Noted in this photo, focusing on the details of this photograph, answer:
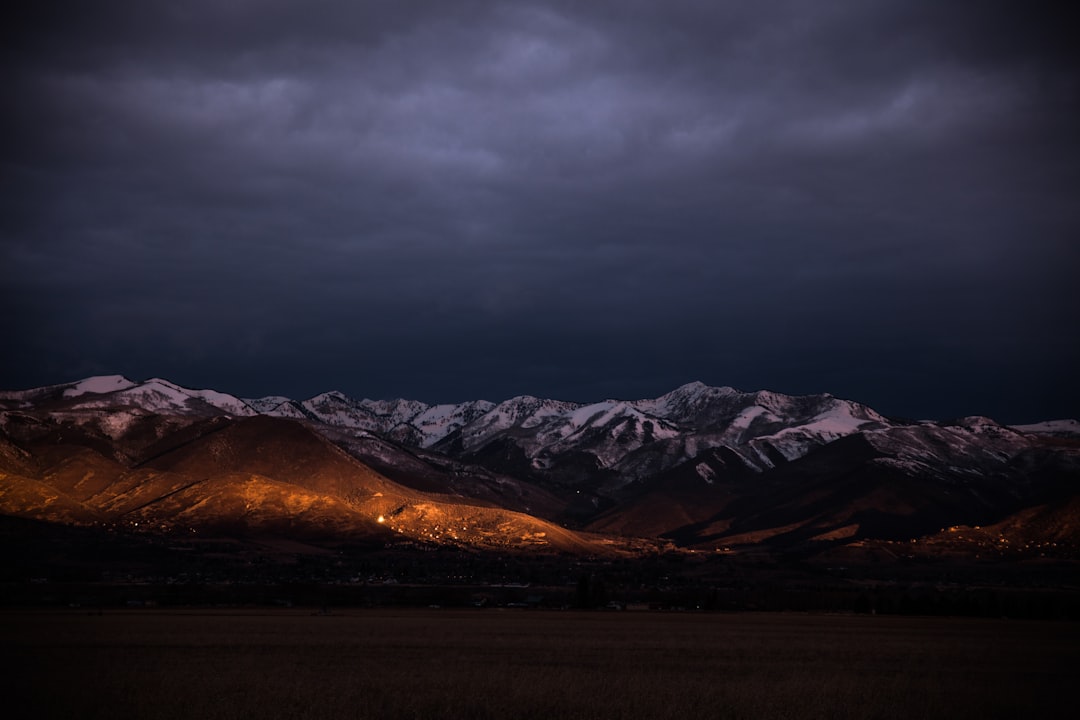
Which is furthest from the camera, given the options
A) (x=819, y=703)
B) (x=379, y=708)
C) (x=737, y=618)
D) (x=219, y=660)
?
(x=737, y=618)

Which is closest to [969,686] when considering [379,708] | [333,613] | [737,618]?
[379,708]

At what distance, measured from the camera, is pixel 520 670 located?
6981 cm

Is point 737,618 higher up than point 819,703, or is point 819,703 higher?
point 819,703

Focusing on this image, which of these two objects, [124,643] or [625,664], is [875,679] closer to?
[625,664]

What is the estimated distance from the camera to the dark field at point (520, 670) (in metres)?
50.9

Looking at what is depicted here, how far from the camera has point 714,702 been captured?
2092 inches

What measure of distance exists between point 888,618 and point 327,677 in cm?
12156

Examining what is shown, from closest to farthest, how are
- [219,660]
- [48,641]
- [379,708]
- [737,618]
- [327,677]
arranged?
[379,708]
[327,677]
[219,660]
[48,641]
[737,618]

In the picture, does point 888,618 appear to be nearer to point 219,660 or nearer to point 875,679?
point 875,679

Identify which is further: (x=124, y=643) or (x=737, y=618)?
(x=737, y=618)

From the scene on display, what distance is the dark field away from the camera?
50906 millimetres

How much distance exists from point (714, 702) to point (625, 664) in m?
23.6

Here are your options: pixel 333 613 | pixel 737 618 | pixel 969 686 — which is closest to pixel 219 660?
pixel 969 686

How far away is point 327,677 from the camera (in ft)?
210
